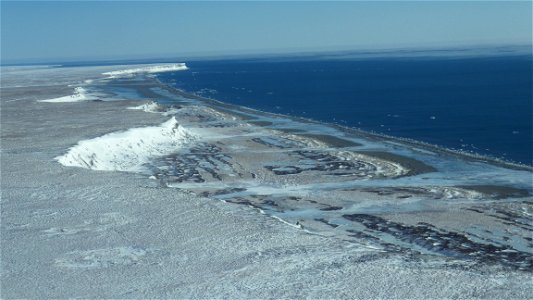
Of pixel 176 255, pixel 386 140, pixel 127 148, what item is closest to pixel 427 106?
pixel 386 140

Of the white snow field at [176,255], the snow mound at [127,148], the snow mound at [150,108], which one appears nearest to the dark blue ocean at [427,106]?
the snow mound at [150,108]

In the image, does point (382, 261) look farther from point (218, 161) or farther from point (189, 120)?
point (189, 120)

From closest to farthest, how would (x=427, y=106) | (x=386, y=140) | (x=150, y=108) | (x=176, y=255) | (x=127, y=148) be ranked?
(x=176, y=255), (x=127, y=148), (x=386, y=140), (x=427, y=106), (x=150, y=108)

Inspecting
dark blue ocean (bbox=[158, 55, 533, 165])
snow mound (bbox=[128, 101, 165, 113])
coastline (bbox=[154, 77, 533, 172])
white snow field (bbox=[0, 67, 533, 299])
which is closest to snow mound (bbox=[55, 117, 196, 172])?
white snow field (bbox=[0, 67, 533, 299])

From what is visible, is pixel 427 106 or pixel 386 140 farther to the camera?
pixel 427 106

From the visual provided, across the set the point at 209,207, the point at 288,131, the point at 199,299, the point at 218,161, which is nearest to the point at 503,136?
the point at 288,131

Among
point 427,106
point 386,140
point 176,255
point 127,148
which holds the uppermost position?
point 176,255

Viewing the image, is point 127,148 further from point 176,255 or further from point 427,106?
point 427,106
